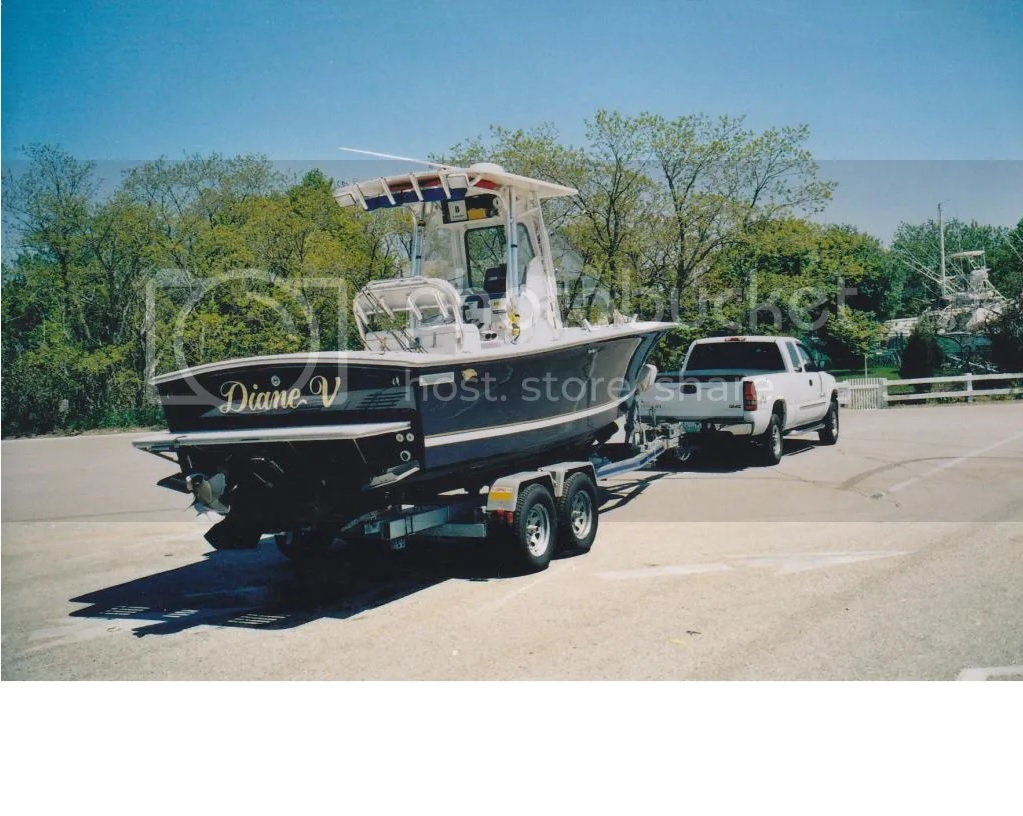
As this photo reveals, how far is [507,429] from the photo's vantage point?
7039 mm

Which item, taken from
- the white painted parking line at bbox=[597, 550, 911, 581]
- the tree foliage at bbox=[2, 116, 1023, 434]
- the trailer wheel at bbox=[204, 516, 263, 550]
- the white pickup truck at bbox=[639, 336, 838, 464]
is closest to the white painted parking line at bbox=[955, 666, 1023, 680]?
the white painted parking line at bbox=[597, 550, 911, 581]

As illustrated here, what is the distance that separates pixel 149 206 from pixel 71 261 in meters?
6.93

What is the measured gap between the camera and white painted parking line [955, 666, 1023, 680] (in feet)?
15.4

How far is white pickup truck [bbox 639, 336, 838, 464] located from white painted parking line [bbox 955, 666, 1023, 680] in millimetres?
6739

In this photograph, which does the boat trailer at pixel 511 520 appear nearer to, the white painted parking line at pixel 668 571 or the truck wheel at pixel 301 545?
the truck wheel at pixel 301 545

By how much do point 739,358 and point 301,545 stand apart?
8257 millimetres

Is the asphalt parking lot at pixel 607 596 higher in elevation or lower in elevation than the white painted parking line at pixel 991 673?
higher

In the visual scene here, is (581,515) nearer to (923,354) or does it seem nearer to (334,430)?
(334,430)

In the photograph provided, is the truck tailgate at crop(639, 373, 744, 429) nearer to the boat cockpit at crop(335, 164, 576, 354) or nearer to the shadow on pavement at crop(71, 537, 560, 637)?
the boat cockpit at crop(335, 164, 576, 354)

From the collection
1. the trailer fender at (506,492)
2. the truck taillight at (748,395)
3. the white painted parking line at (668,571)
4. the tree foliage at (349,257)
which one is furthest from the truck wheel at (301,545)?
the tree foliage at (349,257)

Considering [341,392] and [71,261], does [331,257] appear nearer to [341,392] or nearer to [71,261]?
[71,261]

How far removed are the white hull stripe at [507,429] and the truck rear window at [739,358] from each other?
5216 mm

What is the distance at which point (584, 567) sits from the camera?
7465 mm

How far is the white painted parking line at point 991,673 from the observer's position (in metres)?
4.69
